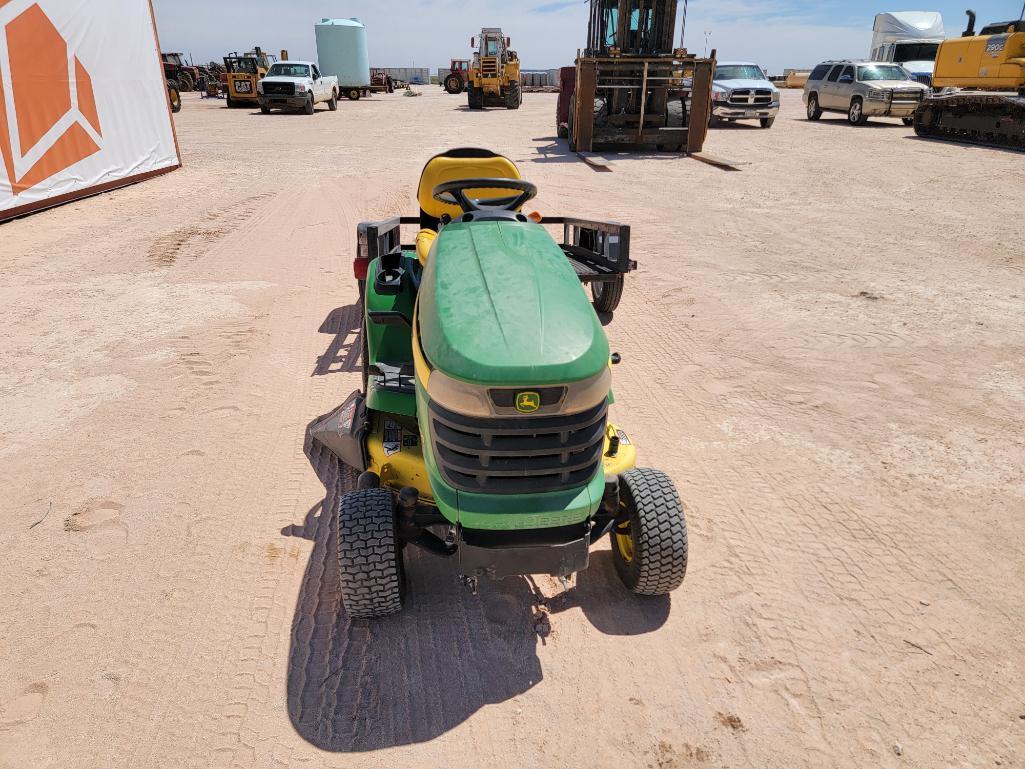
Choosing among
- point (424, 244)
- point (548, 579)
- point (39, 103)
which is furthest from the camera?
point (39, 103)

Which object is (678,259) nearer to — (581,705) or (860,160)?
(581,705)

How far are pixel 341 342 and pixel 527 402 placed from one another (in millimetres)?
3643

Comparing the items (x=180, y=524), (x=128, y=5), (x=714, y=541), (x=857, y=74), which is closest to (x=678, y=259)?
(x=714, y=541)

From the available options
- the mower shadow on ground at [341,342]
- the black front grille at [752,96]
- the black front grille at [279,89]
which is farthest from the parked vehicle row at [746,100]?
the mower shadow on ground at [341,342]

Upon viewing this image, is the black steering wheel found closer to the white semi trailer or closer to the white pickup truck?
the white pickup truck

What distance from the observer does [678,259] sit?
301 inches

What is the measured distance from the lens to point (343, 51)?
35.3 m

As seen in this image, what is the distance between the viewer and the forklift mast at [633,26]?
15156 millimetres

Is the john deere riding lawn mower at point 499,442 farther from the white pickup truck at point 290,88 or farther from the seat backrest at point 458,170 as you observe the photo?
the white pickup truck at point 290,88

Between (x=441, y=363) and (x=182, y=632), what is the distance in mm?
1632

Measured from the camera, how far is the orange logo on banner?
946 cm

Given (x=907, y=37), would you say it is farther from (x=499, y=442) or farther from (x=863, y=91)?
(x=499, y=442)

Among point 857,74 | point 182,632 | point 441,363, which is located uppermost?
point 857,74

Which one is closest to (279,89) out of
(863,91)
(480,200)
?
(863,91)
